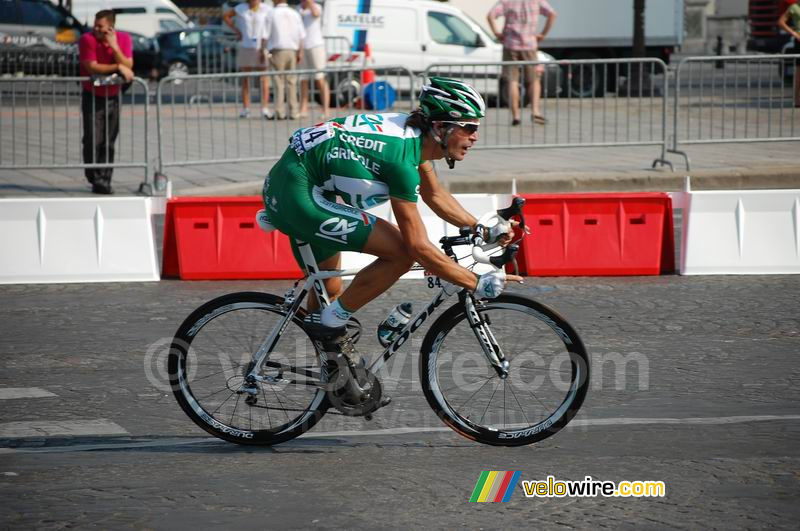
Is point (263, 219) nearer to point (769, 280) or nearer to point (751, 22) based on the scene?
point (769, 280)

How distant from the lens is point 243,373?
601 cm

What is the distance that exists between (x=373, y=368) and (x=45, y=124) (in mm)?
9796

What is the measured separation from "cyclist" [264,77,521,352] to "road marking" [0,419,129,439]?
115cm

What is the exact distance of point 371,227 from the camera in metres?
5.62

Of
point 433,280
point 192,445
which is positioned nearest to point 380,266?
point 433,280

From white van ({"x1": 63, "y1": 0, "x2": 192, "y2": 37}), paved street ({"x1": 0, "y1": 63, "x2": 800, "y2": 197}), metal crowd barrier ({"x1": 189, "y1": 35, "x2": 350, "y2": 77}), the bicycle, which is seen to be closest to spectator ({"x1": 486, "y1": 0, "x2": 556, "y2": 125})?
paved street ({"x1": 0, "y1": 63, "x2": 800, "y2": 197})

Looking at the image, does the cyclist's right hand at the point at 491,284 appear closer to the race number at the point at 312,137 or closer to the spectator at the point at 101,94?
the race number at the point at 312,137

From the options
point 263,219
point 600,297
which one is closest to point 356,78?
point 600,297

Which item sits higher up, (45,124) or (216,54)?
(216,54)

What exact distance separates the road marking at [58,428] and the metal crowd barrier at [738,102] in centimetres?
954

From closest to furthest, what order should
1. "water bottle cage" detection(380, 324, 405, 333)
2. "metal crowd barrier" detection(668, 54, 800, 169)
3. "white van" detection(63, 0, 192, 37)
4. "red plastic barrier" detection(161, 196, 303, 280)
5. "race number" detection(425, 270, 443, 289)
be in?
"race number" detection(425, 270, 443, 289) < "water bottle cage" detection(380, 324, 405, 333) < "red plastic barrier" detection(161, 196, 303, 280) < "metal crowd barrier" detection(668, 54, 800, 169) < "white van" detection(63, 0, 192, 37)

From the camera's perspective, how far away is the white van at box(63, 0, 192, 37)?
36447mm

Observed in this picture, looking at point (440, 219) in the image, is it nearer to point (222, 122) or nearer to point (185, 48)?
point (222, 122)

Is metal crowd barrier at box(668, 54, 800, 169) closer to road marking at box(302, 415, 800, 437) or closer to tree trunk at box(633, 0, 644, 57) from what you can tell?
road marking at box(302, 415, 800, 437)
